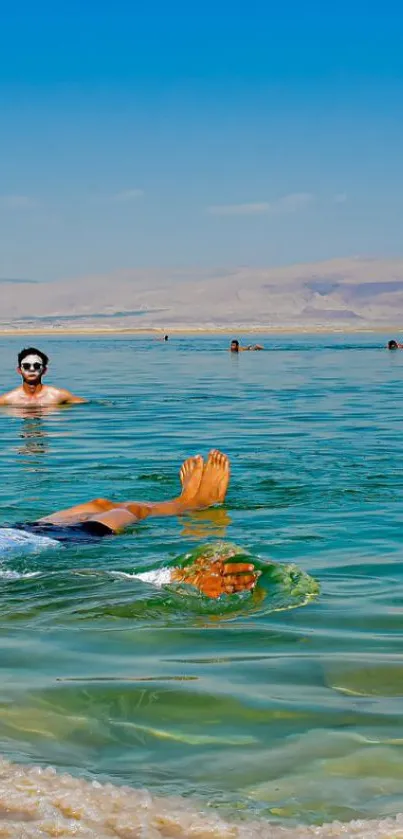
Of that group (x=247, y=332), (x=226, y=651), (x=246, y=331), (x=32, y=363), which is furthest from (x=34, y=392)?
(x=246, y=331)

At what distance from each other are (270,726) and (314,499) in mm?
5577

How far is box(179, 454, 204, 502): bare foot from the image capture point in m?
9.44

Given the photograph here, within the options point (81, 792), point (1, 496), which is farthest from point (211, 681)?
point (1, 496)

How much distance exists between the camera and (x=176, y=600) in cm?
600

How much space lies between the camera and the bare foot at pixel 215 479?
944cm

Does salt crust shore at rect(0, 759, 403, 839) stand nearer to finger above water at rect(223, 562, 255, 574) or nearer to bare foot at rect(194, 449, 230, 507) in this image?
finger above water at rect(223, 562, 255, 574)

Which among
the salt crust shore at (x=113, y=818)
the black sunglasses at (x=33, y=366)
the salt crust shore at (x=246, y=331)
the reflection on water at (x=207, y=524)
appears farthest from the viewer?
the salt crust shore at (x=246, y=331)

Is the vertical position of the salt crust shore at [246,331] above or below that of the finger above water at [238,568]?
above

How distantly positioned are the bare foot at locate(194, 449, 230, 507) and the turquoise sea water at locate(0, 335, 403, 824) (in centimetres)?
21

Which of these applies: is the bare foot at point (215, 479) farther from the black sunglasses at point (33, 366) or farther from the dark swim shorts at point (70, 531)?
the black sunglasses at point (33, 366)

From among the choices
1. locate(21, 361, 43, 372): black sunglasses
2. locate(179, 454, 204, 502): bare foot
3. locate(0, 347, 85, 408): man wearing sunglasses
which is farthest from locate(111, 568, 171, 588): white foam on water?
locate(21, 361, 43, 372): black sunglasses

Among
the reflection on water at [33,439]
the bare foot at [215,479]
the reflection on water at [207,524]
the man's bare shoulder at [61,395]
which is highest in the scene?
the man's bare shoulder at [61,395]

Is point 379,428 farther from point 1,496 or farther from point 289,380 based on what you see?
point 289,380

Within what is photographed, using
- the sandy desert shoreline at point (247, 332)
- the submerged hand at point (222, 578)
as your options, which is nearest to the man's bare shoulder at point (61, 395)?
the submerged hand at point (222, 578)
